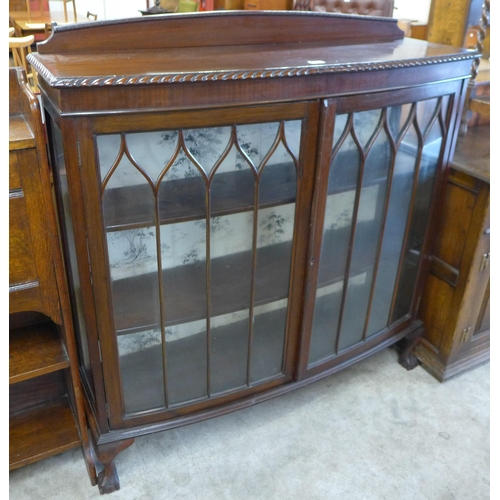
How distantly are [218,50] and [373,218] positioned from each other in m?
0.60

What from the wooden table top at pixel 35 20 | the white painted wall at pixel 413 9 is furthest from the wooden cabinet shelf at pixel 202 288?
Result: the white painted wall at pixel 413 9

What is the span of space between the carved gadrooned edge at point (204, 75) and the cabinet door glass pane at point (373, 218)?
4.3 inches

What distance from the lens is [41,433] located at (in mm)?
1284

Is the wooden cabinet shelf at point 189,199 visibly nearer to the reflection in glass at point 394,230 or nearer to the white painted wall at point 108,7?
the reflection in glass at point 394,230

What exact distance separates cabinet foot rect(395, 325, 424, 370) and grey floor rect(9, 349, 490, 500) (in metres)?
0.08

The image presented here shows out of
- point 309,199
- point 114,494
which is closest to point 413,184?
point 309,199

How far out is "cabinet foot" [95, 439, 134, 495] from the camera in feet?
3.93

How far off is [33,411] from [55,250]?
1.95 ft

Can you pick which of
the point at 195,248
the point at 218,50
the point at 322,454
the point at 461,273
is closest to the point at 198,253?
the point at 195,248

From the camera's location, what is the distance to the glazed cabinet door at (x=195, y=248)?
0.96 metres

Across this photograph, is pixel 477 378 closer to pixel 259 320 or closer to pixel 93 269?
pixel 259 320

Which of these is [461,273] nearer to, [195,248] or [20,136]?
[195,248]

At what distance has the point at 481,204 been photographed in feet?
4.64

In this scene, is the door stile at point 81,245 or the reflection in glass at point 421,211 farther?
the reflection in glass at point 421,211
